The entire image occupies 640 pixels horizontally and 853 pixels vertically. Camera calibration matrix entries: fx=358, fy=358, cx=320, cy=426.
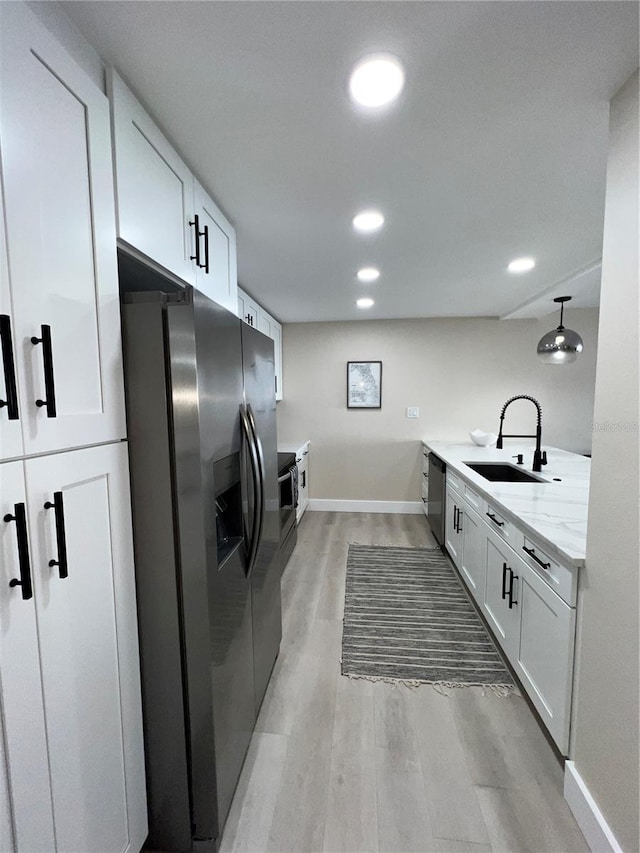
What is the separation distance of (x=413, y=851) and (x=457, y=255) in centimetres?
291

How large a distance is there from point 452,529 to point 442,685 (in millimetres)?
1453

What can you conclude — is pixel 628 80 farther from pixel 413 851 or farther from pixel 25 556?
pixel 413 851

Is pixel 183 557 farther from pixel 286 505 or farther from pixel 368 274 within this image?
pixel 368 274

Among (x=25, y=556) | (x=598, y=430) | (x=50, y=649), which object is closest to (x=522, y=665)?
A: (x=598, y=430)

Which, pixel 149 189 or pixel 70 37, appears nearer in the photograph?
pixel 70 37

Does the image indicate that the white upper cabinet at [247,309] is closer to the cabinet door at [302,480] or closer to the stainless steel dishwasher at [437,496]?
the cabinet door at [302,480]

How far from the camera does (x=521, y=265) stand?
2.61 meters

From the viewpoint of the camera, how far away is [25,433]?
0.72 meters

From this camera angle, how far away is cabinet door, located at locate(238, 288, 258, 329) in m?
2.96

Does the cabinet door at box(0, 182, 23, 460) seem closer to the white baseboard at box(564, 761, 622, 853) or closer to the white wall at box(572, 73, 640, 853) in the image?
the white wall at box(572, 73, 640, 853)

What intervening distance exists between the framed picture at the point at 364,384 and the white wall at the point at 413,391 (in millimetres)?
68

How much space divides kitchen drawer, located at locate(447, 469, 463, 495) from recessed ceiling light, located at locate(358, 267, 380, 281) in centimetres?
175

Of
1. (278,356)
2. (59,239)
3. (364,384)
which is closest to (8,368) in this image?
(59,239)

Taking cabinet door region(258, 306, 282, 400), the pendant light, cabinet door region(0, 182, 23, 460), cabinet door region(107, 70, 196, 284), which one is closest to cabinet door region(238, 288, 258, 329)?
cabinet door region(258, 306, 282, 400)
